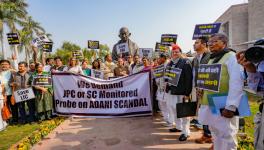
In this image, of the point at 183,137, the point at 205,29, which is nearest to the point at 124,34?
the point at 205,29

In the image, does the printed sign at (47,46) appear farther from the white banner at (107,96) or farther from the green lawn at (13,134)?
the green lawn at (13,134)

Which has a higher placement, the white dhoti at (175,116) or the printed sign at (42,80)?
the printed sign at (42,80)

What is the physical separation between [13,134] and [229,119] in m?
5.68

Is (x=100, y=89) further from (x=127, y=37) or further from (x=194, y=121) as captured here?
(x=127, y=37)

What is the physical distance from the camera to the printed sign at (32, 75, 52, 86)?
821 centimetres

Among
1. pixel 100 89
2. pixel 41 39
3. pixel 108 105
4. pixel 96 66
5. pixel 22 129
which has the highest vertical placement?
pixel 41 39

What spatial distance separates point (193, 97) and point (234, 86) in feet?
12.1

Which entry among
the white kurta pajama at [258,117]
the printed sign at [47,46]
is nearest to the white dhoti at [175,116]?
the white kurta pajama at [258,117]

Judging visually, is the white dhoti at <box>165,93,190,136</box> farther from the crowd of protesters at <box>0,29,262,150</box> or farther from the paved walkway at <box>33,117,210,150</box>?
the paved walkway at <box>33,117,210,150</box>

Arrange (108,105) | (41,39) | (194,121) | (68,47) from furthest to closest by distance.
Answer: (68,47)
(41,39)
(108,105)
(194,121)

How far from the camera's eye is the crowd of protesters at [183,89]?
3514 millimetres

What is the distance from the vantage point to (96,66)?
9.70m

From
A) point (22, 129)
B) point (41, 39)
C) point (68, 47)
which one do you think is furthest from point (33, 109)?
point (68, 47)

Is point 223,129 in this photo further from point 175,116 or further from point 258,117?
point 175,116
